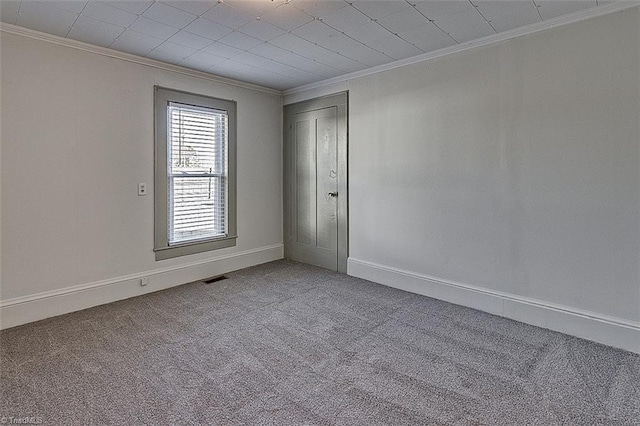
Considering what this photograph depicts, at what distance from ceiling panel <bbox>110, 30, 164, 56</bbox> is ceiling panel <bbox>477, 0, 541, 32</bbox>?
270 centimetres

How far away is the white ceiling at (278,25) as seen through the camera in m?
2.44

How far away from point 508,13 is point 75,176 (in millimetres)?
3906

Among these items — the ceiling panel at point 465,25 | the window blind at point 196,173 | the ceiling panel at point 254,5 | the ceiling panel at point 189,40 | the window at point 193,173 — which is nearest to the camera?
the ceiling panel at point 254,5

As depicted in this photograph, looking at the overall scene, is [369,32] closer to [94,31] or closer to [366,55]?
[366,55]

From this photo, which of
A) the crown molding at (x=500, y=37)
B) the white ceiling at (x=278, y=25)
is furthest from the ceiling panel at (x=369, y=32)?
the crown molding at (x=500, y=37)

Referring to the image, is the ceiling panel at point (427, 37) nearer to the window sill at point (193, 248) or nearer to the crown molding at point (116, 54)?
the crown molding at point (116, 54)

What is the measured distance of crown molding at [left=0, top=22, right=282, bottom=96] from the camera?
2.82 metres

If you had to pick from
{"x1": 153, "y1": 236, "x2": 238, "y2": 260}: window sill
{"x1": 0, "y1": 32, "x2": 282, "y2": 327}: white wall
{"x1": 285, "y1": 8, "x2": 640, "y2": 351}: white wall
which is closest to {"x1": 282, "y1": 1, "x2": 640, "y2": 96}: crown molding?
{"x1": 285, "y1": 8, "x2": 640, "y2": 351}: white wall

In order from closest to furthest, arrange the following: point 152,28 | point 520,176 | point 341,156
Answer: point 152,28 → point 520,176 → point 341,156

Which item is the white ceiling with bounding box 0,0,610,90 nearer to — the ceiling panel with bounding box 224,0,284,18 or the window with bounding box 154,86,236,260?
the ceiling panel with bounding box 224,0,284,18

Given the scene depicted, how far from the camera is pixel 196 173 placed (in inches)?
163

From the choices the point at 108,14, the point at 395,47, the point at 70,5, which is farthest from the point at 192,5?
the point at 395,47

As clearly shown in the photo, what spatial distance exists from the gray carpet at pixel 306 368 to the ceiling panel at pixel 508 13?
2.47 meters

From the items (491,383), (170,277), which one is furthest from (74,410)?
(491,383)
